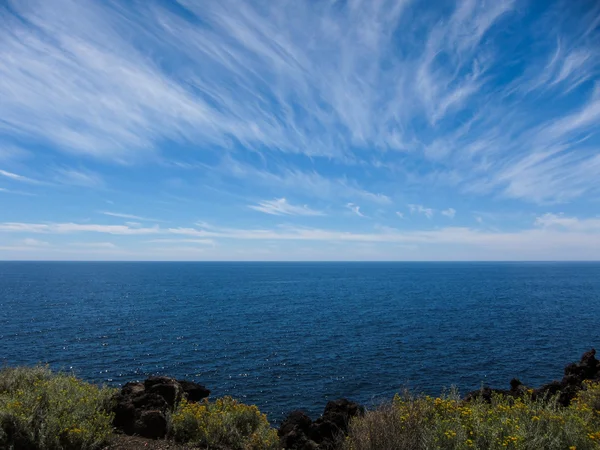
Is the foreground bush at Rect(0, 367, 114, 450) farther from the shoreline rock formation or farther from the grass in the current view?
the shoreline rock formation

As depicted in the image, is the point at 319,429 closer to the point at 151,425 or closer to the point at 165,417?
the point at 165,417

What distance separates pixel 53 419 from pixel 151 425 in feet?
10.4

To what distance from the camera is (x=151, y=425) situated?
12.7m

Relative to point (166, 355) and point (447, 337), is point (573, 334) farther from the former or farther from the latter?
point (166, 355)

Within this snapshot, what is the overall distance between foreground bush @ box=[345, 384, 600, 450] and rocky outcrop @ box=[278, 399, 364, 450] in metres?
2.72

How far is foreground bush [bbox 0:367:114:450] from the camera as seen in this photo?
10.3 meters

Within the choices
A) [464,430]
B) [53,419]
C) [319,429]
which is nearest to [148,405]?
[53,419]

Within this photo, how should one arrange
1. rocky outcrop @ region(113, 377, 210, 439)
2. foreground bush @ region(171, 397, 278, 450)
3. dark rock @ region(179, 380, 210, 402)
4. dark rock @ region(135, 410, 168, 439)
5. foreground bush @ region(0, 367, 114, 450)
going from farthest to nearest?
dark rock @ region(179, 380, 210, 402) < rocky outcrop @ region(113, 377, 210, 439) < dark rock @ region(135, 410, 168, 439) < foreground bush @ region(171, 397, 278, 450) < foreground bush @ region(0, 367, 114, 450)

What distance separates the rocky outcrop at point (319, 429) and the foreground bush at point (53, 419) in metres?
6.38

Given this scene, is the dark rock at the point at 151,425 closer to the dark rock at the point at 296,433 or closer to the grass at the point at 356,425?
the grass at the point at 356,425

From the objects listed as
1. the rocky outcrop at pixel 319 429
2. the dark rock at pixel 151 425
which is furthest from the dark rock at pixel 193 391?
the rocky outcrop at pixel 319 429

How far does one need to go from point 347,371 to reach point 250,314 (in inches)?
1397

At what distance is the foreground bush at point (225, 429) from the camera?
11.8m

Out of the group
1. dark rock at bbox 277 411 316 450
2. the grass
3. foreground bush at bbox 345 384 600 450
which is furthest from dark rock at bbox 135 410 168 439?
foreground bush at bbox 345 384 600 450
